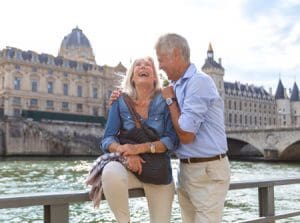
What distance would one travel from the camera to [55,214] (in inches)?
104

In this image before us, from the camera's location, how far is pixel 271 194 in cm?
393

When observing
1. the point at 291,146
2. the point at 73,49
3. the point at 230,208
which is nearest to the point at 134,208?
the point at 230,208

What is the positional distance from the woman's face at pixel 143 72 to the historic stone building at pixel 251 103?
87998 mm

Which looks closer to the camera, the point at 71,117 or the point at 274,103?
the point at 71,117

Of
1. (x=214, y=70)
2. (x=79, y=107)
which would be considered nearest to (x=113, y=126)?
(x=79, y=107)

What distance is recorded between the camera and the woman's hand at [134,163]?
9.05 feet

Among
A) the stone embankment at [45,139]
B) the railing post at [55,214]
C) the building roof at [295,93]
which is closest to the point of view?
the railing post at [55,214]

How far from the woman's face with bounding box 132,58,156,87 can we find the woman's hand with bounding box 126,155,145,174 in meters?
0.49

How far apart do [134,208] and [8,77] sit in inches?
2144

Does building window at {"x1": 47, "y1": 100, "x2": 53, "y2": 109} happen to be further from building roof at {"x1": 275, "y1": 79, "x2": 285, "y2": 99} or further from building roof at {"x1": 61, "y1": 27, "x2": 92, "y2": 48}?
building roof at {"x1": 275, "y1": 79, "x2": 285, "y2": 99}

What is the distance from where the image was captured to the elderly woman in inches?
108

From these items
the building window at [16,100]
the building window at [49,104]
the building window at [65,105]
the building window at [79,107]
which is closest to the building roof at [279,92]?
the building window at [79,107]

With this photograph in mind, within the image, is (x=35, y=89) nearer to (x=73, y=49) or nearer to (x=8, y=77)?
(x=8, y=77)

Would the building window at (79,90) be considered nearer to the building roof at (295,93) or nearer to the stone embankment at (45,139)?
the stone embankment at (45,139)
